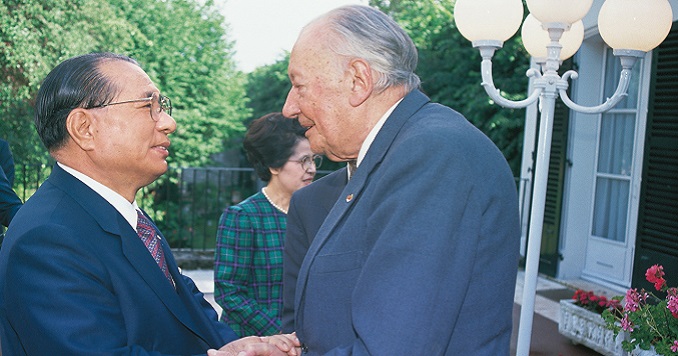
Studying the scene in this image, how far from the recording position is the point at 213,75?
15969 millimetres

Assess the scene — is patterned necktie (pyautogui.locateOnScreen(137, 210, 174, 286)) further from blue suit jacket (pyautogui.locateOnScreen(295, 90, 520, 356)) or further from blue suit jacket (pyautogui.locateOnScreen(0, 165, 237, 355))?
blue suit jacket (pyautogui.locateOnScreen(295, 90, 520, 356))

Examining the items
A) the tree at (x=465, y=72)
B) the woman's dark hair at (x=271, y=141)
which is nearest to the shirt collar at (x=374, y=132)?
the woman's dark hair at (x=271, y=141)

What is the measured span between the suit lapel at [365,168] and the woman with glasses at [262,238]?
3.86 feet

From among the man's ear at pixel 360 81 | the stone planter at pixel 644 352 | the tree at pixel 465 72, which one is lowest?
the stone planter at pixel 644 352

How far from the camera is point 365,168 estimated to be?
1391 millimetres

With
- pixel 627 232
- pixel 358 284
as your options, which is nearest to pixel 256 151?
pixel 358 284

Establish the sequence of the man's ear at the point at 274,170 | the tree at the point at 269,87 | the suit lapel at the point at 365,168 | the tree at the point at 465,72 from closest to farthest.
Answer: the suit lapel at the point at 365,168 < the man's ear at the point at 274,170 < the tree at the point at 465,72 < the tree at the point at 269,87

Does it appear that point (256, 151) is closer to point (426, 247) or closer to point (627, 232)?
point (426, 247)

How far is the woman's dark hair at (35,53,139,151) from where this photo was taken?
1708 mm

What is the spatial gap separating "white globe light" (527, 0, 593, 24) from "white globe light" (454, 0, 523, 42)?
14 cm

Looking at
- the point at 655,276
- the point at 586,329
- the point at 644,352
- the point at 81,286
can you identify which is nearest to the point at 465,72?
the point at 586,329

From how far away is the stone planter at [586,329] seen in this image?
459cm

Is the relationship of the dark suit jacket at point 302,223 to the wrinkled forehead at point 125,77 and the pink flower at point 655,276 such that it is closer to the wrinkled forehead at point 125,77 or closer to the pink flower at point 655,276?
the wrinkled forehead at point 125,77

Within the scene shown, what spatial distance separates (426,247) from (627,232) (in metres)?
5.84
